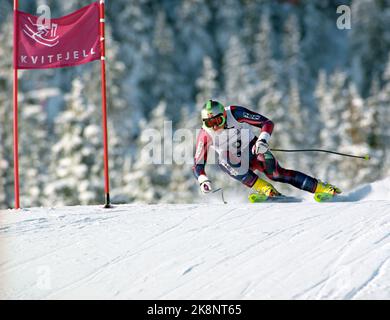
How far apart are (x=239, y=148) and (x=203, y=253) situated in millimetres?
2707

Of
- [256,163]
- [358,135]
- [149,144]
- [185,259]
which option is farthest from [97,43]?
[358,135]

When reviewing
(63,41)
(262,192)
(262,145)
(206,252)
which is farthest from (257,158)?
(63,41)

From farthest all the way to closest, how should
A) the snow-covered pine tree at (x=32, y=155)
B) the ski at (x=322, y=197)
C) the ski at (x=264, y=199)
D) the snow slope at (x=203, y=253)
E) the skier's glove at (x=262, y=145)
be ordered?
1. the snow-covered pine tree at (x=32, y=155)
2. the ski at (x=264, y=199)
3. the ski at (x=322, y=197)
4. the skier's glove at (x=262, y=145)
5. the snow slope at (x=203, y=253)

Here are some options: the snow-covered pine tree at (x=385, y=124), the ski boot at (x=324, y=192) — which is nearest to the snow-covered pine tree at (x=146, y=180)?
the snow-covered pine tree at (x=385, y=124)

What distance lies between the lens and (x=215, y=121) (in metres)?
8.57

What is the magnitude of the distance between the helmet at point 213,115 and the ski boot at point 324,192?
1698 mm

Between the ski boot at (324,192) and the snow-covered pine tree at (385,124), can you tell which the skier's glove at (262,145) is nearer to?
the ski boot at (324,192)

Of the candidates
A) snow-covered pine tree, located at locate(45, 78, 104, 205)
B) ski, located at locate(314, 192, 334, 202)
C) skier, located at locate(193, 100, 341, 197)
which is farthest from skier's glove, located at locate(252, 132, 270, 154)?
snow-covered pine tree, located at locate(45, 78, 104, 205)

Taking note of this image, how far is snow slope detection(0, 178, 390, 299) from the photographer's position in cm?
561

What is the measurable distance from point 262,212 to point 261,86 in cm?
4773

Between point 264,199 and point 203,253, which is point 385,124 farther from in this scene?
point 203,253

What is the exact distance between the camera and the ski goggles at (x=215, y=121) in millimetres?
8557
